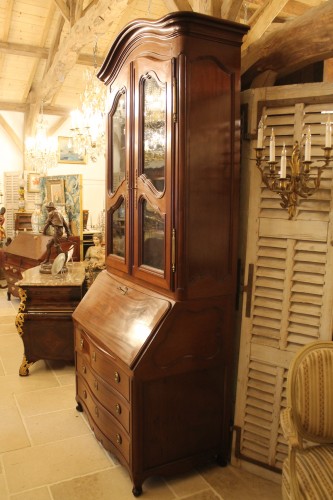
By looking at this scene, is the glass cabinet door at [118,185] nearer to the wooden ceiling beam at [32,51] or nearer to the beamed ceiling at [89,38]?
the beamed ceiling at [89,38]

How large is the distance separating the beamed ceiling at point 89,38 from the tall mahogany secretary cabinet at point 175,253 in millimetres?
289

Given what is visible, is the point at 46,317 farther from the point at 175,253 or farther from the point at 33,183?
the point at 33,183

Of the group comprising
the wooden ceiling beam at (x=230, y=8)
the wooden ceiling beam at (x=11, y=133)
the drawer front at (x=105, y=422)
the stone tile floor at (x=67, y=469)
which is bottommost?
the stone tile floor at (x=67, y=469)

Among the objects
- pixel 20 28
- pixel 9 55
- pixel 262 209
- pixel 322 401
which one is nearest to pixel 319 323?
pixel 322 401

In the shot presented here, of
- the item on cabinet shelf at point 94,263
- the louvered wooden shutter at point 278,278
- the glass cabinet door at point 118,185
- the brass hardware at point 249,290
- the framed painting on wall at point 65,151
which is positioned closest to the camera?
the louvered wooden shutter at point 278,278

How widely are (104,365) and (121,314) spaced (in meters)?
0.30

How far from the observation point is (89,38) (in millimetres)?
4895

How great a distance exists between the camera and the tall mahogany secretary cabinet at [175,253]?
1.99m

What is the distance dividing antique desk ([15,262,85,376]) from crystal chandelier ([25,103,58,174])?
4.24 meters

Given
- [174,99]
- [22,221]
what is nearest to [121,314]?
[174,99]

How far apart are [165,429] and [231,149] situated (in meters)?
1.47

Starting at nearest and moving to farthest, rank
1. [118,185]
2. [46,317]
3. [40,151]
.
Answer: [118,185]
[46,317]
[40,151]

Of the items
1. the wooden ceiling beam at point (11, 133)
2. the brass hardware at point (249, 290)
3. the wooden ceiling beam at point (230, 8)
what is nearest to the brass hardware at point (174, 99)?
the wooden ceiling beam at point (230, 8)

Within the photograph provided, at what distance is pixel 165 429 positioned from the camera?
2.15m
